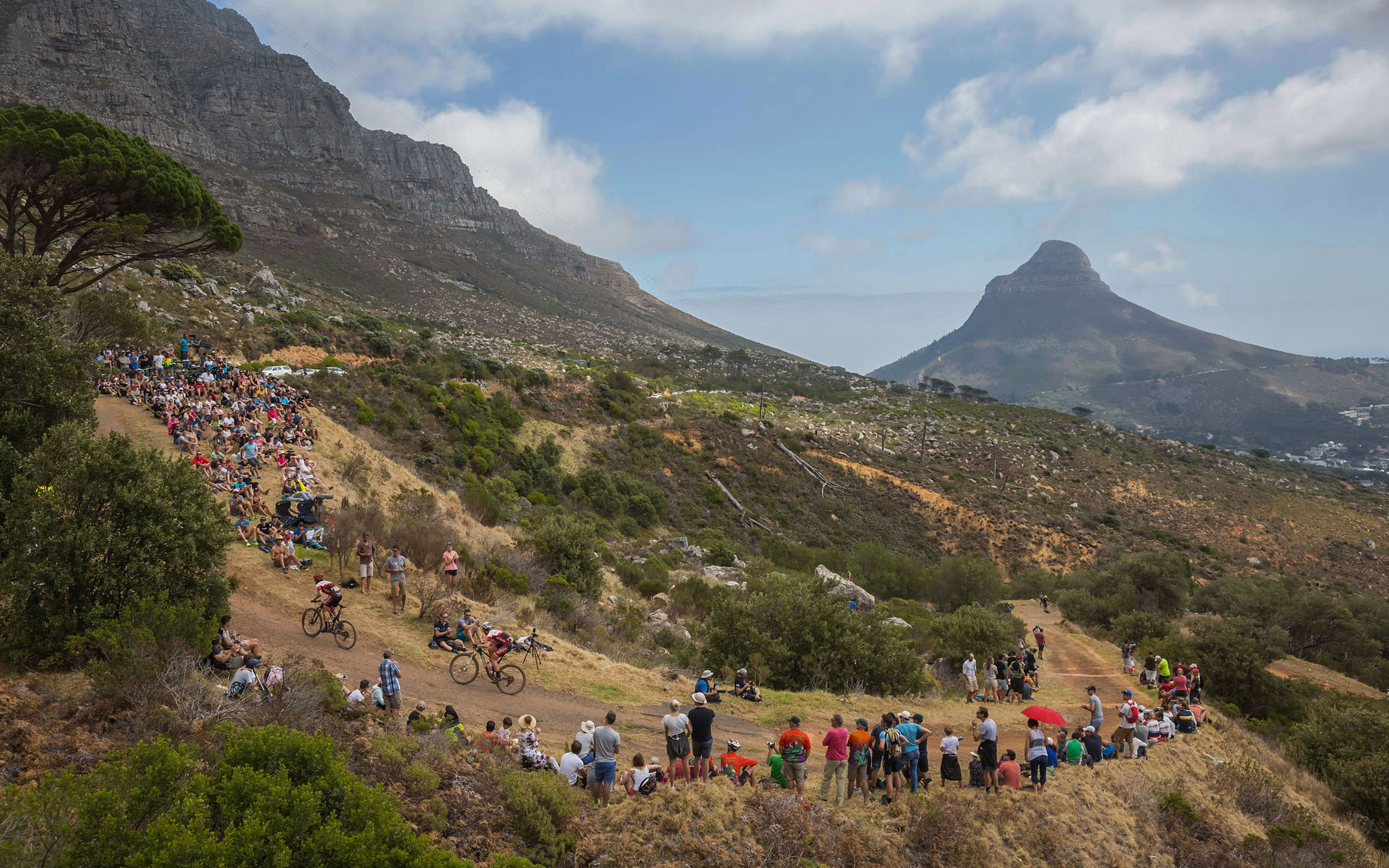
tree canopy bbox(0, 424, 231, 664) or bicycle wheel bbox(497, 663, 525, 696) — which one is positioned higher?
tree canopy bbox(0, 424, 231, 664)

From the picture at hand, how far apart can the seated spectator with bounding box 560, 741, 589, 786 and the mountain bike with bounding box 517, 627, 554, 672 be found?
165 inches

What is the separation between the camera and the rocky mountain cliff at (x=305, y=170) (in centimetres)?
9400

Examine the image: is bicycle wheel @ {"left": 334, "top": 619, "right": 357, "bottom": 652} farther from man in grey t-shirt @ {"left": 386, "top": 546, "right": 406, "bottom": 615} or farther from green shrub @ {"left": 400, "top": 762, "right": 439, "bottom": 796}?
green shrub @ {"left": 400, "top": 762, "right": 439, "bottom": 796}

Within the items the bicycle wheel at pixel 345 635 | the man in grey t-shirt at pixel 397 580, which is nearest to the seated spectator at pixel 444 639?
the bicycle wheel at pixel 345 635

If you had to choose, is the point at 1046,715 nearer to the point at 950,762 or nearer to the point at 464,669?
the point at 950,762

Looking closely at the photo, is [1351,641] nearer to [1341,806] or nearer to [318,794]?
[1341,806]

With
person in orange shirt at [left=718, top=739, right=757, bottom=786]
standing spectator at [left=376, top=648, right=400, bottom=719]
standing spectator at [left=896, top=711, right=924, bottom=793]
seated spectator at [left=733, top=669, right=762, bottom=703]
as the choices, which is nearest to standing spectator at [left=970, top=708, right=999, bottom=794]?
standing spectator at [left=896, top=711, right=924, bottom=793]

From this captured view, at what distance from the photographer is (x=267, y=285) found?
50.1 m

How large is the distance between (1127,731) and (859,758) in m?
8.03

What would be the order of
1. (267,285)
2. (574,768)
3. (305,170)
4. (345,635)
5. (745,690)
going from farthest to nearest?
1. (305,170)
2. (267,285)
3. (745,690)
4. (345,635)
5. (574,768)

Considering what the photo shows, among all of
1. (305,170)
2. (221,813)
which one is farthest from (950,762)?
(305,170)

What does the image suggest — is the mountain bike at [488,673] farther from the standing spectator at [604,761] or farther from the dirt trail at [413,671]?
the standing spectator at [604,761]

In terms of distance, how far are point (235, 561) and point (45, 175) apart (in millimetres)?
11406

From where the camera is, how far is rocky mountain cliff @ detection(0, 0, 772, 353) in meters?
94.0
